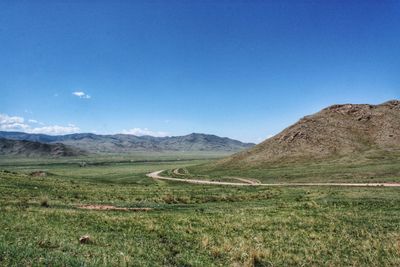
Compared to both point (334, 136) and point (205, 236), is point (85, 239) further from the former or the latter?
point (334, 136)

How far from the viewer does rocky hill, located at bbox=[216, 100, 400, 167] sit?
122812 mm

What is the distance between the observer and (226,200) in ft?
144

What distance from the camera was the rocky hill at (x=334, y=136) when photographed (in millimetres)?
122812

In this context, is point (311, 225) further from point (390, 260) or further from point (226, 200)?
point (226, 200)

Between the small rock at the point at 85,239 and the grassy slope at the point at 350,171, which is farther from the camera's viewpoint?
the grassy slope at the point at 350,171

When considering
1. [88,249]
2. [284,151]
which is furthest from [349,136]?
[88,249]

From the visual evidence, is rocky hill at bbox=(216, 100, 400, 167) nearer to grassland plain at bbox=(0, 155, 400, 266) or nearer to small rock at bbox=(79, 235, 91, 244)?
grassland plain at bbox=(0, 155, 400, 266)

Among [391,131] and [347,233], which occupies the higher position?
[391,131]

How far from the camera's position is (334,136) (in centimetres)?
13262

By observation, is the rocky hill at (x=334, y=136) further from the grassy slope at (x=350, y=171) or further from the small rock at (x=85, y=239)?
the small rock at (x=85, y=239)

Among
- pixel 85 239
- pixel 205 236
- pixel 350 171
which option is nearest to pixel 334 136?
pixel 350 171

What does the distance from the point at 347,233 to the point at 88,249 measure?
49.6 feet

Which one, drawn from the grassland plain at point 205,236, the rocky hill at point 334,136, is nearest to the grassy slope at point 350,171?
the rocky hill at point 334,136

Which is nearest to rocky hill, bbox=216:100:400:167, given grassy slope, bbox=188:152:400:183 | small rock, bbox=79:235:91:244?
grassy slope, bbox=188:152:400:183
